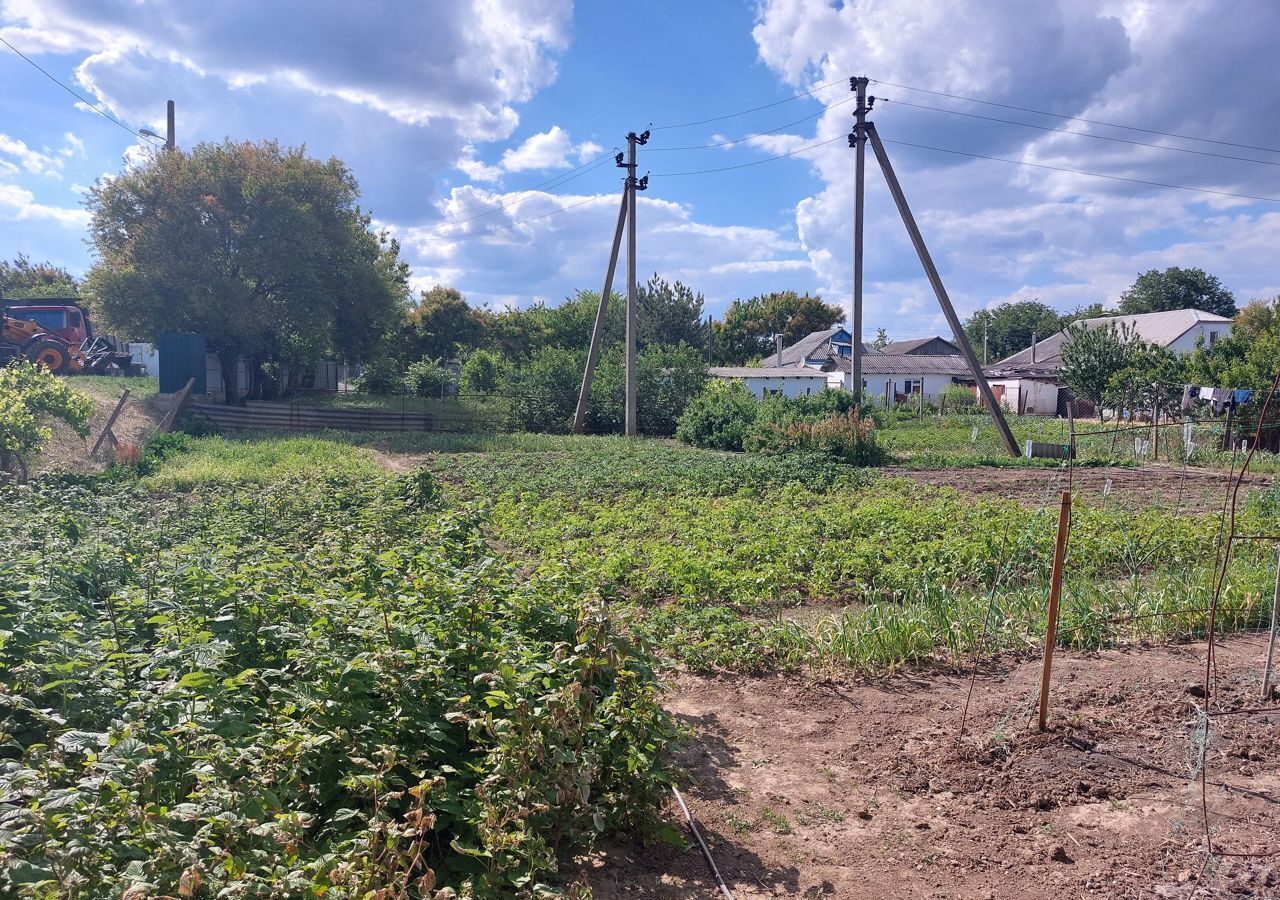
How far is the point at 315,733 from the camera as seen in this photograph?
125 inches

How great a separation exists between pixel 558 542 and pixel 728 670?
4.27 metres

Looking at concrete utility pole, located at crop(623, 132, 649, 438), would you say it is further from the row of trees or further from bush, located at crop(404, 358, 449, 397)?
the row of trees

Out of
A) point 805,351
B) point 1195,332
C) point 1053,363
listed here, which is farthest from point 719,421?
point 1195,332

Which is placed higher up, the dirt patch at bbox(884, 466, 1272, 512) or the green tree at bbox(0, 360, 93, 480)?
the green tree at bbox(0, 360, 93, 480)

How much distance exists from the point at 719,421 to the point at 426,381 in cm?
1602

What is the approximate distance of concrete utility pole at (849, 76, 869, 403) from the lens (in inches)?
839

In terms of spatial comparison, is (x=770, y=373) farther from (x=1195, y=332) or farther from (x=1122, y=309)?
(x=1122, y=309)

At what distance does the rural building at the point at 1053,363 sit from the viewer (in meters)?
47.2

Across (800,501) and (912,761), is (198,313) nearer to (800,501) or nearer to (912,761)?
(800,501)

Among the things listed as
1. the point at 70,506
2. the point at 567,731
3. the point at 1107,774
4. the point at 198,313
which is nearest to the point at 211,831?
the point at 567,731

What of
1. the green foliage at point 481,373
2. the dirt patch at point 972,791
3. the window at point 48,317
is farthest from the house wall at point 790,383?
the dirt patch at point 972,791

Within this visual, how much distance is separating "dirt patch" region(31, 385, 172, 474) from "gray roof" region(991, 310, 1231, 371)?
1782 inches

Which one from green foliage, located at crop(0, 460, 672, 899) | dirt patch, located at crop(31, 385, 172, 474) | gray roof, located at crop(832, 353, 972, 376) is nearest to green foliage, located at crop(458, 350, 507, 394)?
dirt patch, located at crop(31, 385, 172, 474)

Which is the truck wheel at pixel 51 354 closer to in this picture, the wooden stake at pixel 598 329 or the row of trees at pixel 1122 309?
the wooden stake at pixel 598 329
